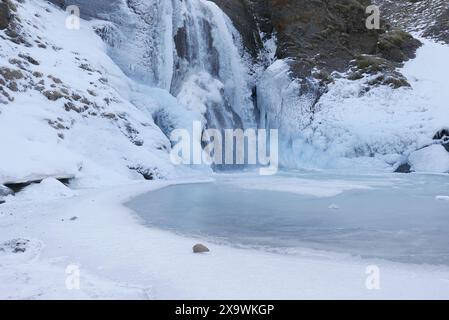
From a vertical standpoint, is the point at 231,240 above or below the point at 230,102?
below

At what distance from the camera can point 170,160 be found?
55.9ft

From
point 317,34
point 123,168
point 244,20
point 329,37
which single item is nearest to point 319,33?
point 317,34

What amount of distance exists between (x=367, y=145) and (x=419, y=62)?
9.04 metres

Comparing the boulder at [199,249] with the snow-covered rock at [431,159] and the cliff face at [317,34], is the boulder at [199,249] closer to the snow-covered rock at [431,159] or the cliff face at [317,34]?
the snow-covered rock at [431,159]

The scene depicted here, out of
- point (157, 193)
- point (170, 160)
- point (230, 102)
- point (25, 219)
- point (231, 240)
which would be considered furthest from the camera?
point (230, 102)

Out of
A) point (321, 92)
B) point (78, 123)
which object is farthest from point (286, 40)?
point (78, 123)

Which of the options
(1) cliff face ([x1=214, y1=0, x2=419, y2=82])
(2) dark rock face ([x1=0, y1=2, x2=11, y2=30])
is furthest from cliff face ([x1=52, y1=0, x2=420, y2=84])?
(2) dark rock face ([x1=0, y1=2, x2=11, y2=30])

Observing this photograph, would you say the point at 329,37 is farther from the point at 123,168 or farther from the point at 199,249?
the point at 199,249

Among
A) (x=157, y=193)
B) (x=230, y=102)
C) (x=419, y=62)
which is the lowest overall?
(x=157, y=193)

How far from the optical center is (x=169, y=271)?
4.27 m

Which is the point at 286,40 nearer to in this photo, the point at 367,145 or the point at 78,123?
the point at 367,145

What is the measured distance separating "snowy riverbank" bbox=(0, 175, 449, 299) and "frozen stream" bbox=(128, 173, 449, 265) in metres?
0.59

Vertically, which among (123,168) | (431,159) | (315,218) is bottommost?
(315,218)

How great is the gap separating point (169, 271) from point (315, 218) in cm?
383
